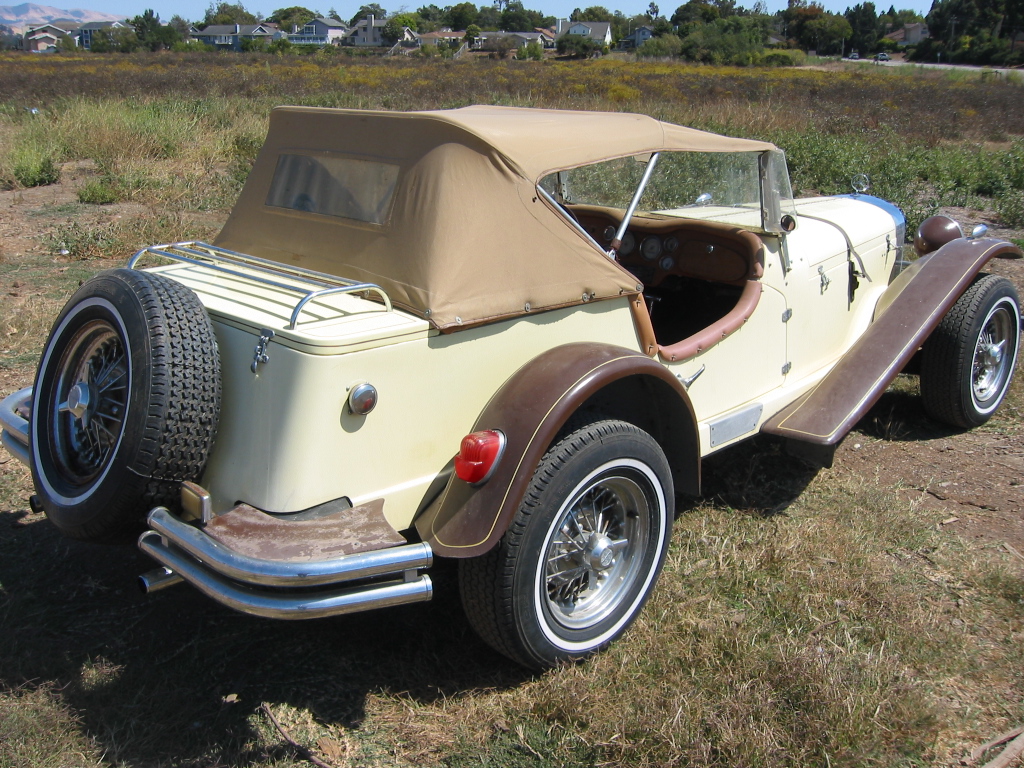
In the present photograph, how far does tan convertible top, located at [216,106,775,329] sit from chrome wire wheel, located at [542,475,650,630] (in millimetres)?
694

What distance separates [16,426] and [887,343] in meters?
3.94

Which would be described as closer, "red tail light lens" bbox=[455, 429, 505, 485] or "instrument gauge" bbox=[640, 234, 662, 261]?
"red tail light lens" bbox=[455, 429, 505, 485]

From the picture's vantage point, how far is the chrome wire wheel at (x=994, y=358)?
15.8 feet

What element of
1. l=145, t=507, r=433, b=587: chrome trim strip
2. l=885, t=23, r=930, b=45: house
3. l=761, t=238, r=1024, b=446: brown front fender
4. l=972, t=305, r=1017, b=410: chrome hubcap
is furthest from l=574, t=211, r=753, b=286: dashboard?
l=885, t=23, r=930, b=45: house

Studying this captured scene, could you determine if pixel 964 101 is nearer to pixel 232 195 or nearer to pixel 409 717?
pixel 232 195

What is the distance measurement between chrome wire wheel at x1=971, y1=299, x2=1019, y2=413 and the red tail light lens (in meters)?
3.51

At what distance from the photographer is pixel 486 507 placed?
8.17 feet

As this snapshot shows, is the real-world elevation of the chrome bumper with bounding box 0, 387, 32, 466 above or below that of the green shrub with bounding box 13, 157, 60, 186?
below

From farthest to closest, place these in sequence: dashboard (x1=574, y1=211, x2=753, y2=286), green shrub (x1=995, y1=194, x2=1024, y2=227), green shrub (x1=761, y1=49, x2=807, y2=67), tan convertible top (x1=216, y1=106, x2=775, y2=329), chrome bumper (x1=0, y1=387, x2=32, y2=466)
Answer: green shrub (x1=761, y1=49, x2=807, y2=67) → green shrub (x1=995, y1=194, x2=1024, y2=227) → dashboard (x1=574, y1=211, x2=753, y2=286) → chrome bumper (x1=0, y1=387, x2=32, y2=466) → tan convertible top (x1=216, y1=106, x2=775, y2=329)

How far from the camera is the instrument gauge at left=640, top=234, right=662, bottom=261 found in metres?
4.23

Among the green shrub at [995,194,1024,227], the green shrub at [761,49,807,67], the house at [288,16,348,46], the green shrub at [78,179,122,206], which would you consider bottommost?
the green shrub at [78,179,122,206]

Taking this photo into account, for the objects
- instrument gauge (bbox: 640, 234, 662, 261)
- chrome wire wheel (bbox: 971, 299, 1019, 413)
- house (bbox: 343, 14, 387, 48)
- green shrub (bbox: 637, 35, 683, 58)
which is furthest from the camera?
house (bbox: 343, 14, 387, 48)

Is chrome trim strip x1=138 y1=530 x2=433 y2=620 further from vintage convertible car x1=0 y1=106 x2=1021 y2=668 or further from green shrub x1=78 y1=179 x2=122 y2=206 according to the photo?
green shrub x1=78 y1=179 x2=122 y2=206

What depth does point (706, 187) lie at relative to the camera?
4.00m
